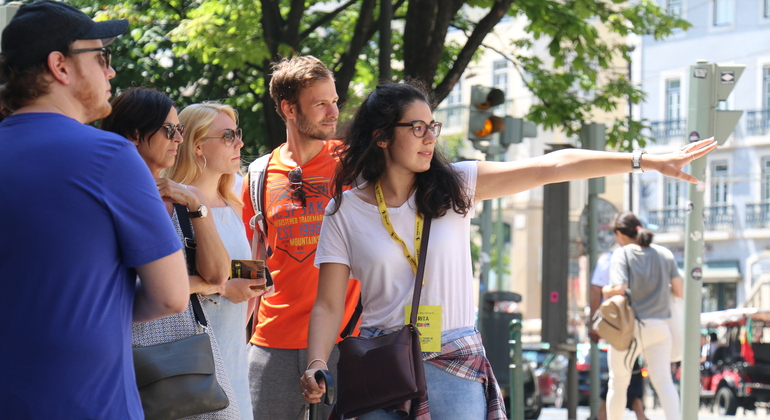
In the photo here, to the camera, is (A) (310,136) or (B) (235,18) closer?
(A) (310,136)

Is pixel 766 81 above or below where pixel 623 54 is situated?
above

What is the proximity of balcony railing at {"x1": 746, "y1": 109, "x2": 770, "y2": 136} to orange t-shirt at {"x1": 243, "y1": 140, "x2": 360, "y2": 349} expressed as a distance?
136 feet

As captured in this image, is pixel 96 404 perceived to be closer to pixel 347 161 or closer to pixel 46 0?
pixel 46 0

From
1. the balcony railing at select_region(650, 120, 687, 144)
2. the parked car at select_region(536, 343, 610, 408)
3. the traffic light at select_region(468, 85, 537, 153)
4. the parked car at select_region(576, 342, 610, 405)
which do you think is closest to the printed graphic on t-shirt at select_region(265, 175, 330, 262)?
the traffic light at select_region(468, 85, 537, 153)

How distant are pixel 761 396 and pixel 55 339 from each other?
742 inches

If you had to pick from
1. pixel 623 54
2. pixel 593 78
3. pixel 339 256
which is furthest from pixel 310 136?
pixel 623 54

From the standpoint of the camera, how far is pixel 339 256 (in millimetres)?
3818

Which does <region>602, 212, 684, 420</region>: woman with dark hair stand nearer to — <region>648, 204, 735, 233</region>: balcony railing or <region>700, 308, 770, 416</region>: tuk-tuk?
<region>700, 308, 770, 416</region>: tuk-tuk

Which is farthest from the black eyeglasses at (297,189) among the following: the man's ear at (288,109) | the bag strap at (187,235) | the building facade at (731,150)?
the building facade at (731,150)

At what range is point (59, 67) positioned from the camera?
259cm

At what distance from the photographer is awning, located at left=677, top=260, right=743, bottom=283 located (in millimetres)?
43000

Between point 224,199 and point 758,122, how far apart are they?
42522 mm

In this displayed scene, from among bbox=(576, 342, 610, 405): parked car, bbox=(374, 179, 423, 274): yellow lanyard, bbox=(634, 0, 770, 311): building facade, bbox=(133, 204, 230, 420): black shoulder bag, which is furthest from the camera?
bbox=(634, 0, 770, 311): building facade

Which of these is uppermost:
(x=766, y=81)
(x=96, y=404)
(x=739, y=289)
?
(x=766, y=81)
